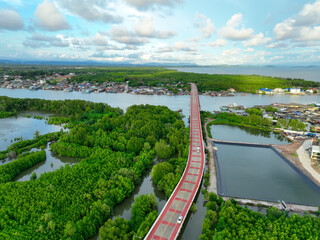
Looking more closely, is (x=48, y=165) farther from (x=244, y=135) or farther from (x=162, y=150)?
(x=244, y=135)

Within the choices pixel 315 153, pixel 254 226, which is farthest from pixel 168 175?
pixel 315 153

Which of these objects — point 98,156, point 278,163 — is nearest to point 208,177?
point 278,163

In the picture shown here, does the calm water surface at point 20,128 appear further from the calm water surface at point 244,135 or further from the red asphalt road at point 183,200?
the calm water surface at point 244,135

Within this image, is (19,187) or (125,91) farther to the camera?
(125,91)

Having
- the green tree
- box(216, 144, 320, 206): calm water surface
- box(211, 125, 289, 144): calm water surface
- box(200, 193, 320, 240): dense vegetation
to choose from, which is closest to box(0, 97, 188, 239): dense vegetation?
the green tree

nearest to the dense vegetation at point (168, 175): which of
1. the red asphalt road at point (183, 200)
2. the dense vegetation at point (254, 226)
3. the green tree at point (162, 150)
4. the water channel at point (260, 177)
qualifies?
the red asphalt road at point (183, 200)

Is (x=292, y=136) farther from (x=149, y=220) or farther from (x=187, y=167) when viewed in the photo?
(x=149, y=220)
